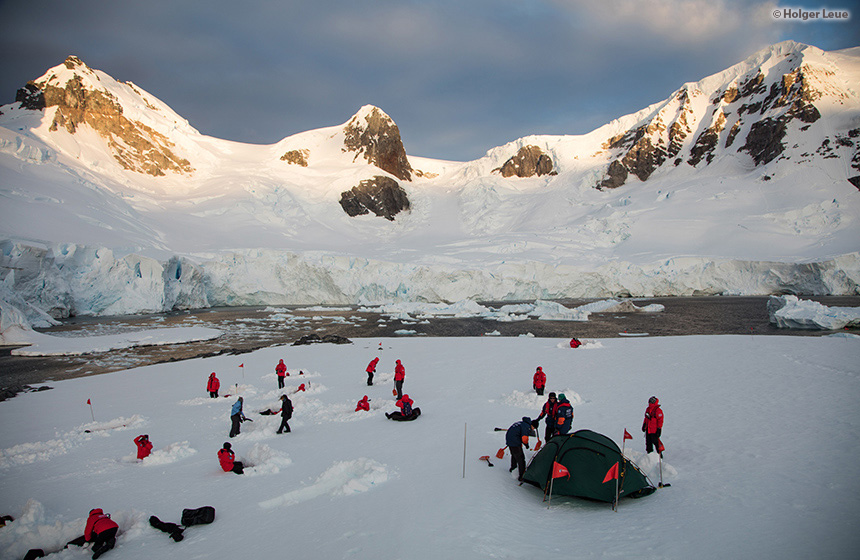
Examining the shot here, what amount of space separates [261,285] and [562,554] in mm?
53948

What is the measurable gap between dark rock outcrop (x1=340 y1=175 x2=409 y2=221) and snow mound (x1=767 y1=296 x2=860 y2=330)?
70898mm

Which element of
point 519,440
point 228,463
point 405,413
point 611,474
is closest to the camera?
point 611,474

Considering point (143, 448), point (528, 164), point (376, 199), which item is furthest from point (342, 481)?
point (528, 164)

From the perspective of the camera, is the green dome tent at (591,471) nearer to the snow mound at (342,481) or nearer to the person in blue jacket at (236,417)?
the snow mound at (342,481)

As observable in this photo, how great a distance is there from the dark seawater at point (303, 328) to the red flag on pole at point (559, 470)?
59.4 feet

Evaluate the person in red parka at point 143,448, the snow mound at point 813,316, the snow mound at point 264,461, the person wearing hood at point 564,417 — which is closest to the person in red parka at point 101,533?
the snow mound at point 264,461

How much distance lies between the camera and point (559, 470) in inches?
237

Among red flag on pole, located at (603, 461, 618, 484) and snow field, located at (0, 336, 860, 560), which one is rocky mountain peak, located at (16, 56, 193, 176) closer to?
snow field, located at (0, 336, 860, 560)

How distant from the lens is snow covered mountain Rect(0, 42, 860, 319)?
47.3m

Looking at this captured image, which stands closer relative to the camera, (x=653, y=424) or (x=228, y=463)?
(x=653, y=424)

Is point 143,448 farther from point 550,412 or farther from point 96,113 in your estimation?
point 96,113

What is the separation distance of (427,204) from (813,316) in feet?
255

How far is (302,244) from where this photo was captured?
65.4 meters

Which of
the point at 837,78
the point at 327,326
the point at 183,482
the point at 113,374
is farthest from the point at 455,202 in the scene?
the point at 183,482
